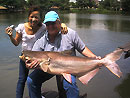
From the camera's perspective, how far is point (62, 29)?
3799 millimetres

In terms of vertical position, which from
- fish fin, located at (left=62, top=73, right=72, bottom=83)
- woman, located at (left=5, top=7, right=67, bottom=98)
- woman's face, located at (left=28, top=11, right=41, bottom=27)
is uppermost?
woman's face, located at (left=28, top=11, right=41, bottom=27)

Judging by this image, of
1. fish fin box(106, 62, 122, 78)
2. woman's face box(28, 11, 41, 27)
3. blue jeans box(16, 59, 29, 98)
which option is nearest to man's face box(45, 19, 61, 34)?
woman's face box(28, 11, 41, 27)

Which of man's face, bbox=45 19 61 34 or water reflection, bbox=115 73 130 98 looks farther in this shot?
water reflection, bbox=115 73 130 98

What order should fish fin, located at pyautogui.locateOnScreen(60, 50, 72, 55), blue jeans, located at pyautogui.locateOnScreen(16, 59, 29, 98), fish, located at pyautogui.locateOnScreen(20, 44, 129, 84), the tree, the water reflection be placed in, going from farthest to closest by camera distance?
1. the tree
2. the water reflection
3. blue jeans, located at pyautogui.locateOnScreen(16, 59, 29, 98)
4. fish fin, located at pyautogui.locateOnScreen(60, 50, 72, 55)
5. fish, located at pyautogui.locateOnScreen(20, 44, 129, 84)

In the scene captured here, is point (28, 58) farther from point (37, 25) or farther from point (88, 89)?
point (88, 89)

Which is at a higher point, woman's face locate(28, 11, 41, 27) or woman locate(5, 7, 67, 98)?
woman's face locate(28, 11, 41, 27)

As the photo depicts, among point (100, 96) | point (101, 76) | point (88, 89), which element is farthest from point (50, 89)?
point (101, 76)

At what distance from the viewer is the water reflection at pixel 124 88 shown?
529 centimetres

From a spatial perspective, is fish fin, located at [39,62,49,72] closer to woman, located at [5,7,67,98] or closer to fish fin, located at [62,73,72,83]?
fish fin, located at [62,73,72,83]

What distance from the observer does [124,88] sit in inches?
225

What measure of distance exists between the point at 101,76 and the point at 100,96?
5.18 feet

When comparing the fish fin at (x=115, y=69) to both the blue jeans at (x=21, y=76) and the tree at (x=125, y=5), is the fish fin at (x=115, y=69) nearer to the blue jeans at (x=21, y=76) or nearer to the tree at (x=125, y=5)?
the blue jeans at (x=21, y=76)

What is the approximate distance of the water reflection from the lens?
17.4ft

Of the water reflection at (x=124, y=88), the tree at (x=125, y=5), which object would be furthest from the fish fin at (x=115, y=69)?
the tree at (x=125, y=5)
